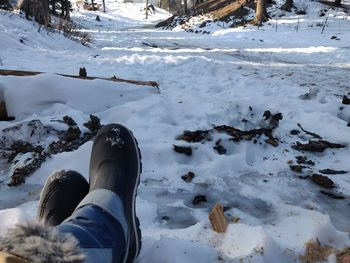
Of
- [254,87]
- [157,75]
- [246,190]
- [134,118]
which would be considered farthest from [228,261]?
[157,75]

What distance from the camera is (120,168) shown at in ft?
6.44

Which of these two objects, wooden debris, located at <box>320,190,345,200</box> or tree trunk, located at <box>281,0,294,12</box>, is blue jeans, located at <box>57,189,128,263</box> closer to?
wooden debris, located at <box>320,190,345,200</box>

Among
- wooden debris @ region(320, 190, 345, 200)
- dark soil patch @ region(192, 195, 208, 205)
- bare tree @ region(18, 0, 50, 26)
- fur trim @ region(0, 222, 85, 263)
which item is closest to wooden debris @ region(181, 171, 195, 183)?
dark soil patch @ region(192, 195, 208, 205)

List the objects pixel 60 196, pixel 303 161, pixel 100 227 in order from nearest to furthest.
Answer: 1. pixel 100 227
2. pixel 60 196
3. pixel 303 161

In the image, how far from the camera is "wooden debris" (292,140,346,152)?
2.97 meters

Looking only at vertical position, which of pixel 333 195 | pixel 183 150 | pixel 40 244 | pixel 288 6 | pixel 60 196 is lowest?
pixel 333 195

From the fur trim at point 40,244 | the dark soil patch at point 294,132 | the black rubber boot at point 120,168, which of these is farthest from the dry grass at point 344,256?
the dark soil patch at point 294,132

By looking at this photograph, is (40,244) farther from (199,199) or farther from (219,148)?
(219,148)

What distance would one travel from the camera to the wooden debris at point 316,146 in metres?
2.97

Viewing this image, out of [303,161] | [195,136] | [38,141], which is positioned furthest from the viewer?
[195,136]

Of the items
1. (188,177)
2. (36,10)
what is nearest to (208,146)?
(188,177)

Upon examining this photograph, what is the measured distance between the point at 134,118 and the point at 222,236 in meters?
1.84

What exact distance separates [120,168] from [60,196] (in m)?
0.33

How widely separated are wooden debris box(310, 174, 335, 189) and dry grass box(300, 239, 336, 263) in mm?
758
